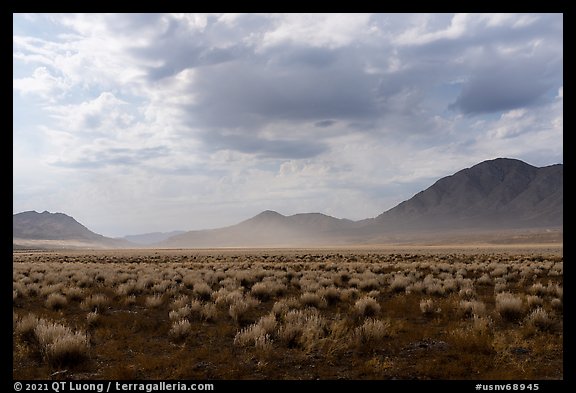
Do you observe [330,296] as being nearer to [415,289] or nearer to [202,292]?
[415,289]

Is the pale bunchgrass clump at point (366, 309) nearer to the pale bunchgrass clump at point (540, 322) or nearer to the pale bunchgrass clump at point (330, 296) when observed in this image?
the pale bunchgrass clump at point (330, 296)

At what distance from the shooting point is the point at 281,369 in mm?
7680

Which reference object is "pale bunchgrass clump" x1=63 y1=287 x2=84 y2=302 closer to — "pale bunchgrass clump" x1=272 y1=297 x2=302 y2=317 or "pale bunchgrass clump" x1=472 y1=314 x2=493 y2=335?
"pale bunchgrass clump" x1=272 y1=297 x2=302 y2=317

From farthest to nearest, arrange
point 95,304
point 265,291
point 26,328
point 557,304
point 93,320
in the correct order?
point 265,291 < point 95,304 < point 557,304 < point 93,320 < point 26,328

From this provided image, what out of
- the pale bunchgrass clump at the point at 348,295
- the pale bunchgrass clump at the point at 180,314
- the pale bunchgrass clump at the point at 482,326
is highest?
the pale bunchgrass clump at the point at 482,326

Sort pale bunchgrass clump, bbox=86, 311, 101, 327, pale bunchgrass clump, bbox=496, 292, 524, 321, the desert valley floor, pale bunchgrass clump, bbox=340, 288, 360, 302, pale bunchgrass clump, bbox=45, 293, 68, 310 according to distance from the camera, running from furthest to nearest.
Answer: pale bunchgrass clump, bbox=340, 288, 360, 302 < pale bunchgrass clump, bbox=45, 293, 68, 310 < pale bunchgrass clump, bbox=496, 292, 524, 321 < pale bunchgrass clump, bbox=86, 311, 101, 327 < the desert valley floor

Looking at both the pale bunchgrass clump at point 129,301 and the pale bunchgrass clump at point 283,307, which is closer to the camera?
the pale bunchgrass clump at point 283,307

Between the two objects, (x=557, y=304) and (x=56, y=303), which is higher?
(x=557, y=304)

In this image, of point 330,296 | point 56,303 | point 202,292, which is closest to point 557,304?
point 330,296

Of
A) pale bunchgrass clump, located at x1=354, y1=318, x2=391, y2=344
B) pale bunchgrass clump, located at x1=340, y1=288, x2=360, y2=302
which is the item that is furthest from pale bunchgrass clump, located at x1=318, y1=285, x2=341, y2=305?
pale bunchgrass clump, located at x1=354, y1=318, x2=391, y2=344

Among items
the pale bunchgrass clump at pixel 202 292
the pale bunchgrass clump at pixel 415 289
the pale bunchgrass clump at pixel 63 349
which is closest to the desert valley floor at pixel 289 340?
the pale bunchgrass clump at pixel 63 349
